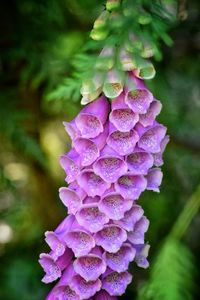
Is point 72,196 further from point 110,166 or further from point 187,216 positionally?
point 187,216

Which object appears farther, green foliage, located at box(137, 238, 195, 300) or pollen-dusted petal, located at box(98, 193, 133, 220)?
green foliage, located at box(137, 238, 195, 300)

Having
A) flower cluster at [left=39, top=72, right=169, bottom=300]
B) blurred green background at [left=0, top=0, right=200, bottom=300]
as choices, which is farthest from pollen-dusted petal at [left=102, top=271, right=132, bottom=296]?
blurred green background at [left=0, top=0, right=200, bottom=300]

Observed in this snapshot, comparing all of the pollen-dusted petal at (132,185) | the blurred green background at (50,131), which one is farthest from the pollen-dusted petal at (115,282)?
the blurred green background at (50,131)

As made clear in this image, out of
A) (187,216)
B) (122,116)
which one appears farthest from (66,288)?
(187,216)

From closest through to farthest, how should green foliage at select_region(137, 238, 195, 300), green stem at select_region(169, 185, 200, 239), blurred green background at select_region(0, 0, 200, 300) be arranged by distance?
green foliage at select_region(137, 238, 195, 300)
green stem at select_region(169, 185, 200, 239)
blurred green background at select_region(0, 0, 200, 300)

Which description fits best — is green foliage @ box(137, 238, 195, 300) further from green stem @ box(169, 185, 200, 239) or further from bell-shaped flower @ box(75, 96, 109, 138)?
bell-shaped flower @ box(75, 96, 109, 138)

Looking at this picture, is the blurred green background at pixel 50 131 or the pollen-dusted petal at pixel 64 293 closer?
the pollen-dusted petal at pixel 64 293

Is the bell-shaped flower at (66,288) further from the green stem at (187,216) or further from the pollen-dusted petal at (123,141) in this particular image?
the green stem at (187,216)
